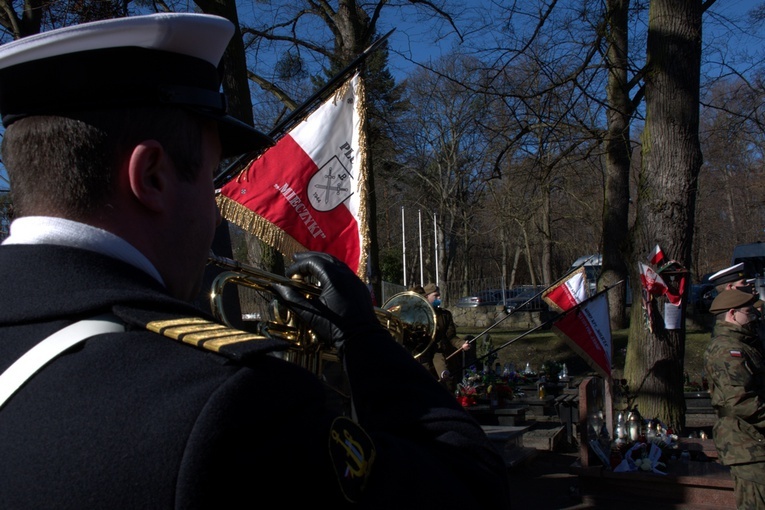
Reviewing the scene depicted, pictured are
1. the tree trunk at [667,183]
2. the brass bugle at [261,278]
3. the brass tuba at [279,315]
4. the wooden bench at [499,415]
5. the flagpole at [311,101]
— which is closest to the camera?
the brass bugle at [261,278]

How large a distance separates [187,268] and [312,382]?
12.8 inches

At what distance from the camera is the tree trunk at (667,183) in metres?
7.92

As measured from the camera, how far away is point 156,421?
0.87 metres

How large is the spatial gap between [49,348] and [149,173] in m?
0.30

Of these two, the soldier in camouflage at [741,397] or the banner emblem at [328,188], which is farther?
the soldier in camouflage at [741,397]

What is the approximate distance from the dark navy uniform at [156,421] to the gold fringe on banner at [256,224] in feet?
11.2

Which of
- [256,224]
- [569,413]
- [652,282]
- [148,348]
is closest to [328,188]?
[256,224]

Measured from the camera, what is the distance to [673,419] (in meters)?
8.02

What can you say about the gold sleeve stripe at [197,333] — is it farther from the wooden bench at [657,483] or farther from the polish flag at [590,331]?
the polish flag at [590,331]

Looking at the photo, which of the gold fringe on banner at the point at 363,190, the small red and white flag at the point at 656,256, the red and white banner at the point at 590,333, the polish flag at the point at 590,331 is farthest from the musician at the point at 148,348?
the small red and white flag at the point at 656,256

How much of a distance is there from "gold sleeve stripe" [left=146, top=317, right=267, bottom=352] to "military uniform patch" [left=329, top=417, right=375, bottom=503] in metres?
0.19

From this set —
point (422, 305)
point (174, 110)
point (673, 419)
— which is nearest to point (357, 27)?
point (673, 419)

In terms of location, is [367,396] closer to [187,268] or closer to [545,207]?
[187,268]

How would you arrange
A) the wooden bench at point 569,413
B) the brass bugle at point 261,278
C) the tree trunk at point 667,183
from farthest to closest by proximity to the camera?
1. the wooden bench at point 569,413
2. the tree trunk at point 667,183
3. the brass bugle at point 261,278
